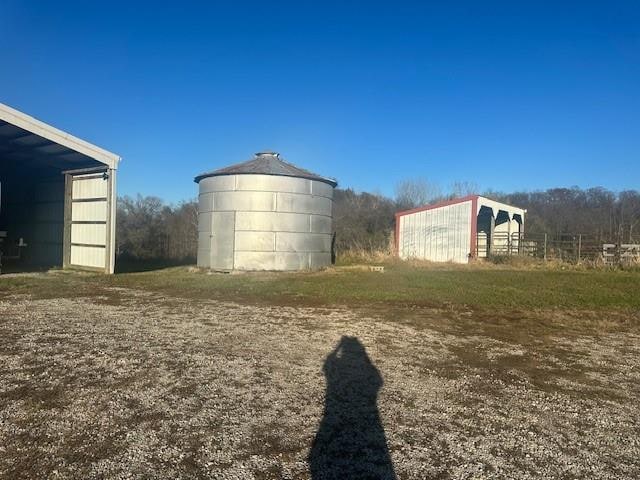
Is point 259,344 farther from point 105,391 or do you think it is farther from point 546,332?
point 546,332

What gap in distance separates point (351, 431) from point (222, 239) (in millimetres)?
15009

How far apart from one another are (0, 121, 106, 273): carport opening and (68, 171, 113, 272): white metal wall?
759 millimetres

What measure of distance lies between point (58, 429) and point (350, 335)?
15.2 feet

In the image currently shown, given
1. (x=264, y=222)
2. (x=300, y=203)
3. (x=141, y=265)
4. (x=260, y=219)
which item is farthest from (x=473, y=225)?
(x=141, y=265)

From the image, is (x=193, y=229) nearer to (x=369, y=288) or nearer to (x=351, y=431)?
(x=369, y=288)

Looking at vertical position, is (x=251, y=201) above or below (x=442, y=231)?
above

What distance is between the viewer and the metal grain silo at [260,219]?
17.8m

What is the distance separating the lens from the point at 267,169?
1817 cm

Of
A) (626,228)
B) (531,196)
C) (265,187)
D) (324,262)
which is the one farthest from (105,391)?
(531,196)

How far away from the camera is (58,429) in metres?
3.65

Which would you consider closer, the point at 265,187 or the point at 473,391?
the point at 473,391

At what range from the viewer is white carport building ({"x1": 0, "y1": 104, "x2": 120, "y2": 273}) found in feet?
51.5

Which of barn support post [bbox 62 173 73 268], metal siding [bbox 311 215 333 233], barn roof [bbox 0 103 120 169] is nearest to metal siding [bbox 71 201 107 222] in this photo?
barn support post [bbox 62 173 73 268]

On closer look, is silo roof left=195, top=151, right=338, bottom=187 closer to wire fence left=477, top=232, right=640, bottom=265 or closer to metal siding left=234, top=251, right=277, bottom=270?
metal siding left=234, top=251, right=277, bottom=270
